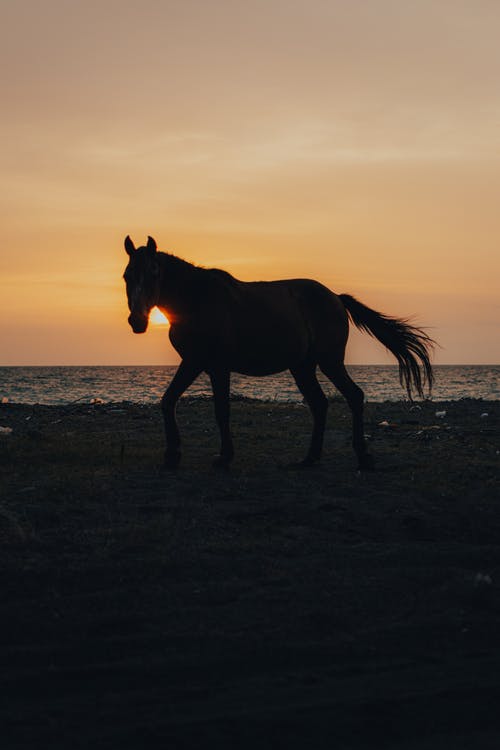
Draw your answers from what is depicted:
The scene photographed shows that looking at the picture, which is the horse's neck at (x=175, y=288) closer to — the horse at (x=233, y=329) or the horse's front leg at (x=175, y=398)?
the horse at (x=233, y=329)

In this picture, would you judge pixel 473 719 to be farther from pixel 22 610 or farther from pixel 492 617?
pixel 22 610

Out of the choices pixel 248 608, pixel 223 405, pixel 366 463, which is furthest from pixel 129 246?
pixel 248 608

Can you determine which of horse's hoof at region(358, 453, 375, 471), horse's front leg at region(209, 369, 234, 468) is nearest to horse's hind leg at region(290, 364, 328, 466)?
horse's hoof at region(358, 453, 375, 471)

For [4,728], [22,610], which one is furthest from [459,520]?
[4,728]

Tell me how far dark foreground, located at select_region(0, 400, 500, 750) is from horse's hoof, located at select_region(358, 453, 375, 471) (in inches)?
11.4

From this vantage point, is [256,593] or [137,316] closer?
[256,593]

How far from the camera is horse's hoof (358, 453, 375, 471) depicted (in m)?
9.05

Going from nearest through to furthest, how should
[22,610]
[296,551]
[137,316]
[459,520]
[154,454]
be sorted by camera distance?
[22,610], [296,551], [459,520], [137,316], [154,454]

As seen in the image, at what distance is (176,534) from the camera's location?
18.5ft

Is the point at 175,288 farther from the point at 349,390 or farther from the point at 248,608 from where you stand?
the point at 248,608

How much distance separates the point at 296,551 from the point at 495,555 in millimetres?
1515

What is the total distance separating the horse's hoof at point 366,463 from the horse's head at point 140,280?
128 inches

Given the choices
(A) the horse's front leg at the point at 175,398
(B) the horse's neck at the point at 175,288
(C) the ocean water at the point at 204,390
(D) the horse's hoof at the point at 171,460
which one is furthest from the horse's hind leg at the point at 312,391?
(C) the ocean water at the point at 204,390

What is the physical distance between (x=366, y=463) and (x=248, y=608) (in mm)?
5186
